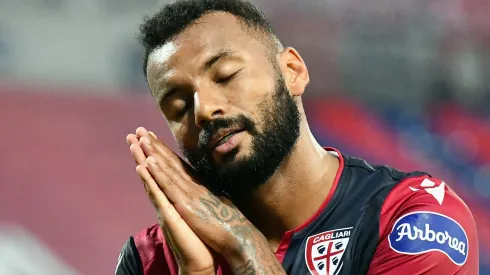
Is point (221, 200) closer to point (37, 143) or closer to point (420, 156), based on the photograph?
point (37, 143)

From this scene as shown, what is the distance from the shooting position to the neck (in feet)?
6.81

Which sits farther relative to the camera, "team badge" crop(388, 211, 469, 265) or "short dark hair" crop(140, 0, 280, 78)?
"short dark hair" crop(140, 0, 280, 78)

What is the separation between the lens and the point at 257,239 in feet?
6.30

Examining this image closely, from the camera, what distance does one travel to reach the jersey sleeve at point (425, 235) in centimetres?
182

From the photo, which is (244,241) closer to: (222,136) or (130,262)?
(222,136)

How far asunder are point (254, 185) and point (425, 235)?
451mm

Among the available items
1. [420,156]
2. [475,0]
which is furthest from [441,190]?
[475,0]

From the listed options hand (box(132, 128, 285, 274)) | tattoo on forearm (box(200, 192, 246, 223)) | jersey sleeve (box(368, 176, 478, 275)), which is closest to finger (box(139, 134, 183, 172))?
hand (box(132, 128, 285, 274))

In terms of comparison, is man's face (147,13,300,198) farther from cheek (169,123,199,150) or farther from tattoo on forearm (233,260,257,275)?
tattoo on forearm (233,260,257,275)

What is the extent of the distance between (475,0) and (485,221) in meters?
1.68

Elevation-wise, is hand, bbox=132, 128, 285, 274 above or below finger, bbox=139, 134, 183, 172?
below

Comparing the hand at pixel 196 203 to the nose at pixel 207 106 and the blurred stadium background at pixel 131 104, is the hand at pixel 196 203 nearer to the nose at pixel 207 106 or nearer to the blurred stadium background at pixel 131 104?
the nose at pixel 207 106

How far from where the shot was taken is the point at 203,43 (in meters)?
2.03

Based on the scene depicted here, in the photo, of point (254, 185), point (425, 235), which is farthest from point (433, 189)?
point (254, 185)
